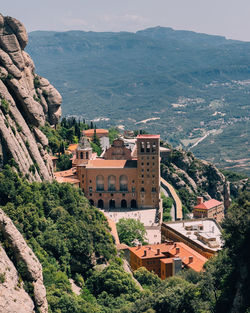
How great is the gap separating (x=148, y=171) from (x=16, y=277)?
5867 cm

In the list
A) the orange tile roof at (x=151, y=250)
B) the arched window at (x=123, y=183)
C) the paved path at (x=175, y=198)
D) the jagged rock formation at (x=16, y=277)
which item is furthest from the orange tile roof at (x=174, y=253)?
the jagged rock formation at (x=16, y=277)

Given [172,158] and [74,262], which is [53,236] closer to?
[74,262]

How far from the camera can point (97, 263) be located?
184 feet

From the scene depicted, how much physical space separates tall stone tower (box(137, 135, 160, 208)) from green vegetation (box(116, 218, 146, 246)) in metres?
12.4

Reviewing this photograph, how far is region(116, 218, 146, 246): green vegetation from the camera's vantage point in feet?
246

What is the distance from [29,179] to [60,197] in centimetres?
391

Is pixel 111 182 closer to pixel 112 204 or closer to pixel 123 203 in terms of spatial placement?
pixel 112 204

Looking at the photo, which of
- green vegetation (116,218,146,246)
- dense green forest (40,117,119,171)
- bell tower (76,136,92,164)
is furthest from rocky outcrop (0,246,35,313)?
dense green forest (40,117,119,171)

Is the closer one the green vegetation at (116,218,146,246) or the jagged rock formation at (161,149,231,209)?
the green vegetation at (116,218,146,246)

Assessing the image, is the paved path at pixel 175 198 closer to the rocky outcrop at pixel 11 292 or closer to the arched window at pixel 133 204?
the arched window at pixel 133 204

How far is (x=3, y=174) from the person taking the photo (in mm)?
57469

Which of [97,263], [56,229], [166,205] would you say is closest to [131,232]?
[97,263]

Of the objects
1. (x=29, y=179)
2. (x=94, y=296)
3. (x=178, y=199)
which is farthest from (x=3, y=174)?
(x=178, y=199)

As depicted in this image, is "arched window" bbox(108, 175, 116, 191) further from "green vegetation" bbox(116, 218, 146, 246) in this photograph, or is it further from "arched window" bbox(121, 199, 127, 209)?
"green vegetation" bbox(116, 218, 146, 246)
